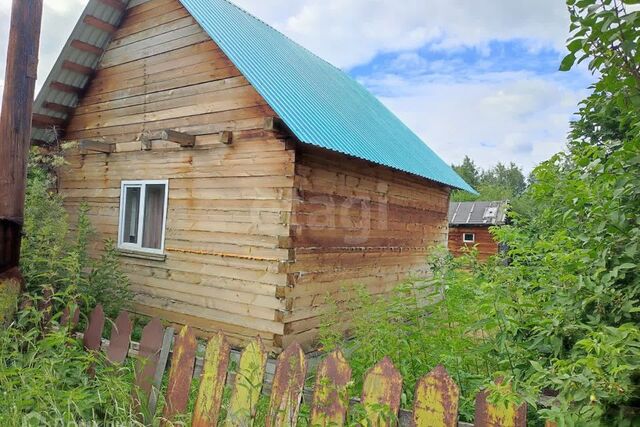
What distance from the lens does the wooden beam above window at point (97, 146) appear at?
26.9ft

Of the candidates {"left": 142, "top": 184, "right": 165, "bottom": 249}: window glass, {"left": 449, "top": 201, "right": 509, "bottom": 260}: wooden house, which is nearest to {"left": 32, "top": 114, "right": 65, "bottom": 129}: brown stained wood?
{"left": 142, "top": 184, "right": 165, "bottom": 249}: window glass

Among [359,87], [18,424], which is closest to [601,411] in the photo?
[18,424]

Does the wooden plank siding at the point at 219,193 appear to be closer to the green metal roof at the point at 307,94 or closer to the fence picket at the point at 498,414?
the green metal roof at the point at 307,94

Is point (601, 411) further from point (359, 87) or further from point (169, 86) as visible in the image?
point (359, 87)

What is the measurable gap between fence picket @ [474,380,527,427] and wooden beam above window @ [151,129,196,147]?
20.0ft

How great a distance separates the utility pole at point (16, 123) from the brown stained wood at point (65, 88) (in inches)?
207

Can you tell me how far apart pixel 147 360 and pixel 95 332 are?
80 cm

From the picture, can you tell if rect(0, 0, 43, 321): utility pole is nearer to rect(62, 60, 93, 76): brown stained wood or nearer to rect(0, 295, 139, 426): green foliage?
rect(0, 295, 139, 426): green foliage

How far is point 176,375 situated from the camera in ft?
9.98

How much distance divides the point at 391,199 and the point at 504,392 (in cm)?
756

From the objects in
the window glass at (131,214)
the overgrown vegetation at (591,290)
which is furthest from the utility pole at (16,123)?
the window glass at (131,214)

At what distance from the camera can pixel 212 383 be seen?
2.88 m

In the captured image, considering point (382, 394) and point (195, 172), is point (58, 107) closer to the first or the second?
point (195, 172)

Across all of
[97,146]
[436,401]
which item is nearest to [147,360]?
[436,401]
